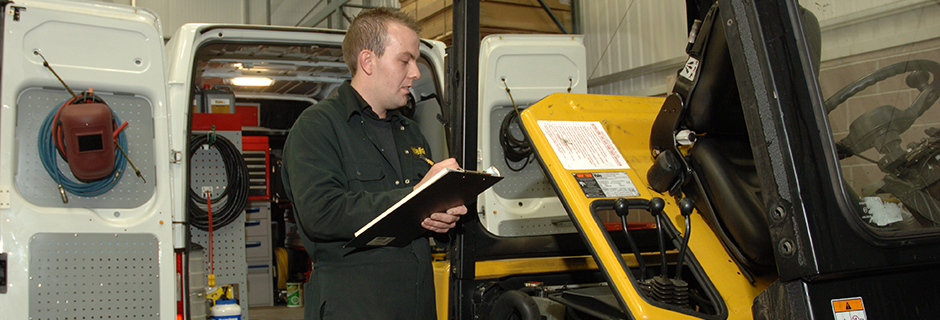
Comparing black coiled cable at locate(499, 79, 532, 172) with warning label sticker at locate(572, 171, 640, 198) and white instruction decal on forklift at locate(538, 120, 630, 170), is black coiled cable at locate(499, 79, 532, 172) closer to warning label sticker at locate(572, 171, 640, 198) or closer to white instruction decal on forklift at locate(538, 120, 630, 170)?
white instruction decal on forklift at locate(538, 120, 630, 170)

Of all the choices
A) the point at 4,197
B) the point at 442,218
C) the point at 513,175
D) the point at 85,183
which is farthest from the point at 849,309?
the point at 4,197

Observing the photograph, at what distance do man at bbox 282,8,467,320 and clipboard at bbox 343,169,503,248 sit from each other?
0.19 feet

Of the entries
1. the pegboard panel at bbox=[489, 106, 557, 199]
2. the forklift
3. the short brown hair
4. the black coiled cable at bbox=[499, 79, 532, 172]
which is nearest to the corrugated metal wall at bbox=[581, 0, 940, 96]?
the pegboard panel at bbox=[489, 106, 557, 199]

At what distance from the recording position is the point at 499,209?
11.5 feet

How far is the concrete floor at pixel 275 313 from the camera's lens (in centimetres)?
658

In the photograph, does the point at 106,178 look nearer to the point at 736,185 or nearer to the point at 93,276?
the point at 93,276

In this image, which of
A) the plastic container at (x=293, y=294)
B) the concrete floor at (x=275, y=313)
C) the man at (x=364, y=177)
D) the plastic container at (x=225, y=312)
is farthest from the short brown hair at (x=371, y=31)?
the plastic container at (x=293, y=294)

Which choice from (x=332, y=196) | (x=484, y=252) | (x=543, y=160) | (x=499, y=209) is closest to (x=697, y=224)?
(x=543, y=160)

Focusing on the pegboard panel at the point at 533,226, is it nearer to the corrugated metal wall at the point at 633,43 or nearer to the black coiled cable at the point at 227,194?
the corrugated metal wall at the point at 633,43

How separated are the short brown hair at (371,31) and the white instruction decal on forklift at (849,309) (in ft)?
5.27

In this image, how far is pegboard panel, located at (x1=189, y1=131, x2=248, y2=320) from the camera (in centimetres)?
520

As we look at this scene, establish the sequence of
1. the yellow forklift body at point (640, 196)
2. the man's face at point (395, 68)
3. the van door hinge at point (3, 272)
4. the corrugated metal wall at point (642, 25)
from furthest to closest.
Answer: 1. the van door hinge at point (3, 272)
2. the man's face at point (395, 68)
3. the yellow forklift body at point (640, 196)
4. the corrugated metal wall at point (642, 25)

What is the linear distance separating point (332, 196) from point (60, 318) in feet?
4.95

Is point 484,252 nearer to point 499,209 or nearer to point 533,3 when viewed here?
point 499,209
